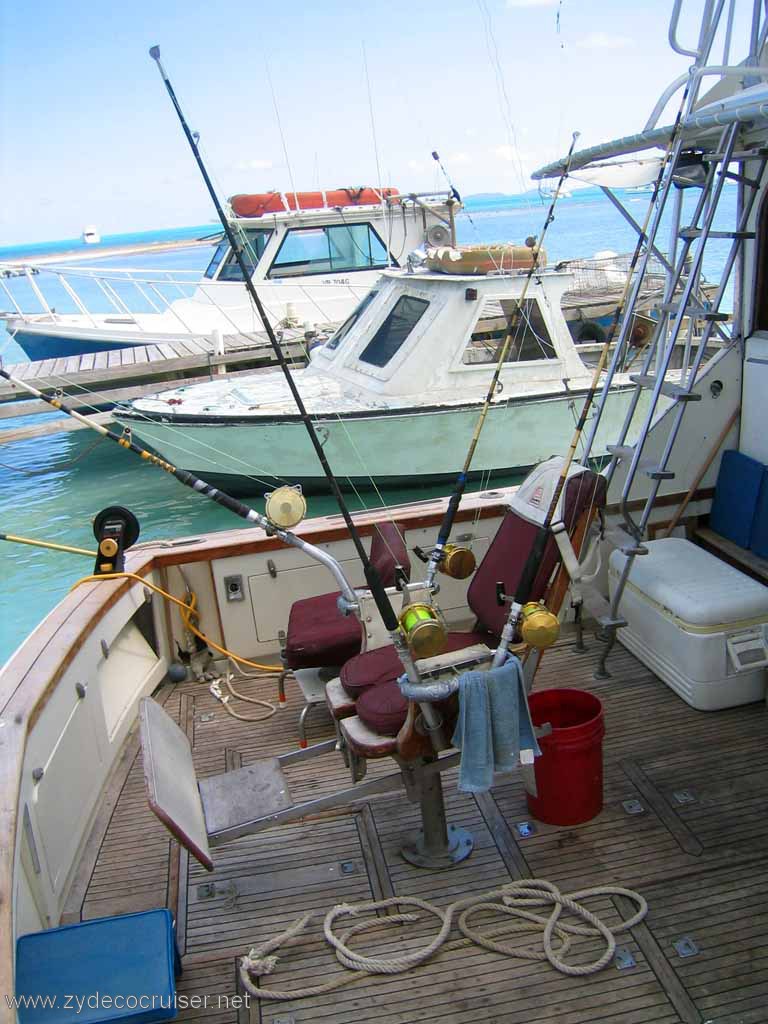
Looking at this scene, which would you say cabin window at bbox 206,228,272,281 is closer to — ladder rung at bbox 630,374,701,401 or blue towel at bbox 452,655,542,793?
ladder rung at bbox 630,374,701,401

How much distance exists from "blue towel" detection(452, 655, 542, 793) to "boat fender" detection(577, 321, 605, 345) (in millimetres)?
10437

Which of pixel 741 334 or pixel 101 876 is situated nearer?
pixel 101 876

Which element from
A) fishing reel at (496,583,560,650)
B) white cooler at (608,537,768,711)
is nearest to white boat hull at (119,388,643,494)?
white cooler at (608,537,768,711)

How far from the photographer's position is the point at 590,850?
2.80 metres

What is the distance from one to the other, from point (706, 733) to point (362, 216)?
12.1 m

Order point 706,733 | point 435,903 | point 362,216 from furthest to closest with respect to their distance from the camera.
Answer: point 362,216 < point 706,733 < point 435,903

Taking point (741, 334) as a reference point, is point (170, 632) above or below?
below

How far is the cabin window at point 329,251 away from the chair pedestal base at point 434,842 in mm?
12003

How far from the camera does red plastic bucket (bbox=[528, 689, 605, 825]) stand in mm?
2777

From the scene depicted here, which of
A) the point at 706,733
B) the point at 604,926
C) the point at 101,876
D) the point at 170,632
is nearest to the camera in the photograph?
the point at 604,926

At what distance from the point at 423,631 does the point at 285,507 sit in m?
0.96

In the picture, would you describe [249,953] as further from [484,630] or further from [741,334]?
[741,334]

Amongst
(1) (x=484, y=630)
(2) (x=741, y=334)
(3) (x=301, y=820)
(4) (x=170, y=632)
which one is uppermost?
(2) (x=741, y=334)

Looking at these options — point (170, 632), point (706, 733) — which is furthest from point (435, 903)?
point (170, 632)
